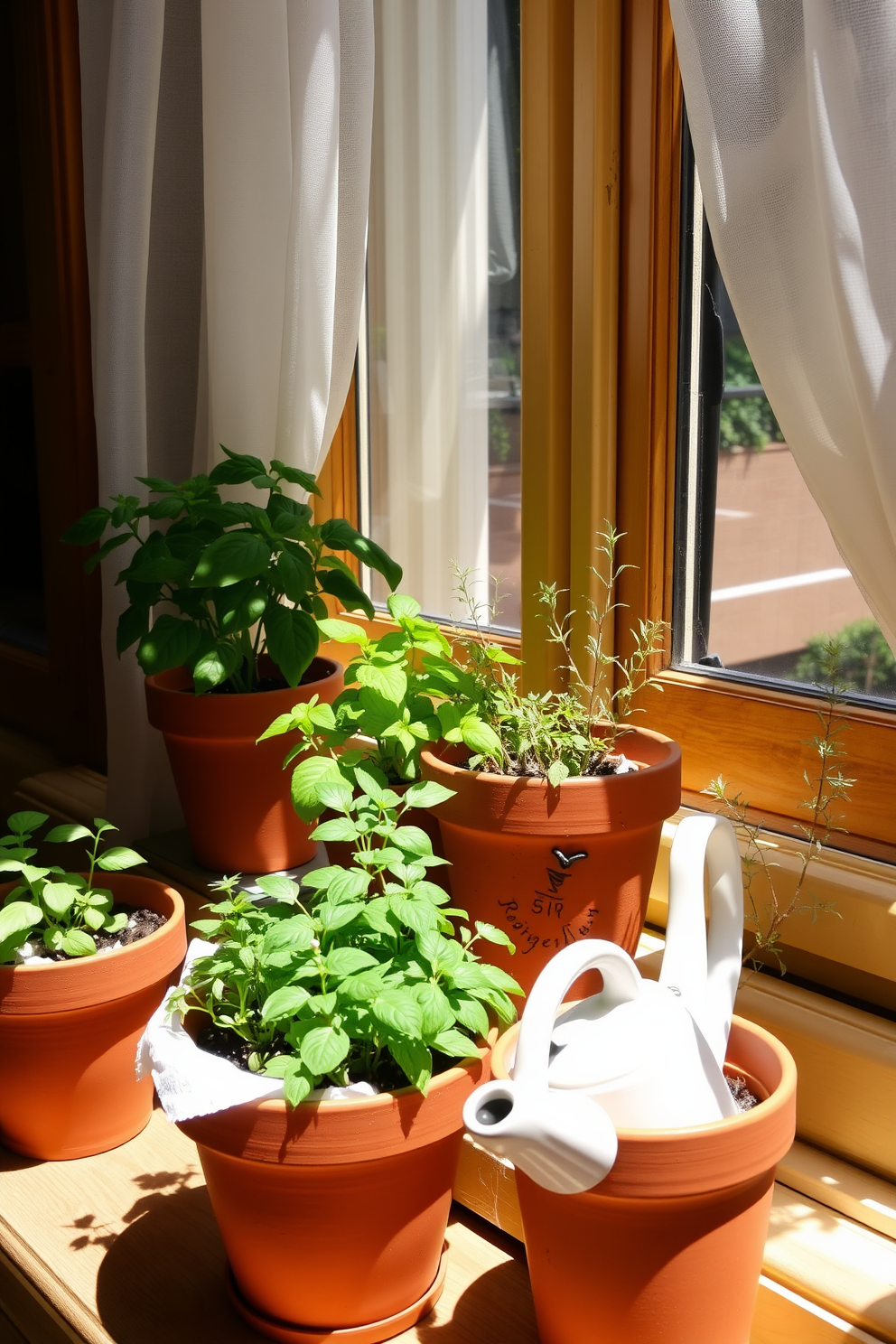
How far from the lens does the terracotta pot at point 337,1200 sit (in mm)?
766

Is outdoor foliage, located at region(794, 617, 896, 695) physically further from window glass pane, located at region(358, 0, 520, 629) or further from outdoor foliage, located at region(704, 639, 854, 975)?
window glass pane, located at region(358, 0, 520, 629)

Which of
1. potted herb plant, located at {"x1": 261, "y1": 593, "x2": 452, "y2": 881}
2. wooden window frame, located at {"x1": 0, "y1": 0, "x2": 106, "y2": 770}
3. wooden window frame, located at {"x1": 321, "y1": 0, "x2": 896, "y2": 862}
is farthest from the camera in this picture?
wooden window frame, located at {"x1": 0, "y1": 0, "x2": 106, "y2": 770}

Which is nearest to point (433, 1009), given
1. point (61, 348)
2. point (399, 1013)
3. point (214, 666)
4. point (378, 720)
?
point (399, 1013)

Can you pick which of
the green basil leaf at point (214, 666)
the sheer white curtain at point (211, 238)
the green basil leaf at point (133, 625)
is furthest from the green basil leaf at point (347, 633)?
the sheer white curtain at point (211, 238)

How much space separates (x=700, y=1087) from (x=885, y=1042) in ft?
0.93

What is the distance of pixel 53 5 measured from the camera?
1714 mm

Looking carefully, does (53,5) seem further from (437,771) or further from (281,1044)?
(281,1044)

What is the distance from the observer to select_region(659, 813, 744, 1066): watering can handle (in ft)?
2.61

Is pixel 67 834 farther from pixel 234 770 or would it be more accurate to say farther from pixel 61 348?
pixel 61 348

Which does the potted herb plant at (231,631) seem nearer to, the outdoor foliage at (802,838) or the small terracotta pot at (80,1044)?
the small terracotta pot at (80,1044)

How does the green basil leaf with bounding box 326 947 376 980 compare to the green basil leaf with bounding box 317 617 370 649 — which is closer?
the green basil leaf with bounding box 326 947 376 980

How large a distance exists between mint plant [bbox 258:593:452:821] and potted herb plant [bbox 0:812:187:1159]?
214 mm

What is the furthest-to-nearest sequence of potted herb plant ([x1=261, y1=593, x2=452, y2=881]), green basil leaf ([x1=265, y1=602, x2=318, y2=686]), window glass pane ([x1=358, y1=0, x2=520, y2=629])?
1. window glass pane ([x1=358, y1=0, x2=520, y2=629])
2. green basil leaf ([x1=265, y1=602, x2=318, y2=686])
3. potted herb plant ([x1=261, y1=593, x2=452, y2=881])

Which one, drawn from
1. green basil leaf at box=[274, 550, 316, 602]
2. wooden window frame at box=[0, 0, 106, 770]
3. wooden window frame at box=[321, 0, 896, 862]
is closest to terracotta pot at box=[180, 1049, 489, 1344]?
wooden window frame at box=[321, 0, 896, 862]
